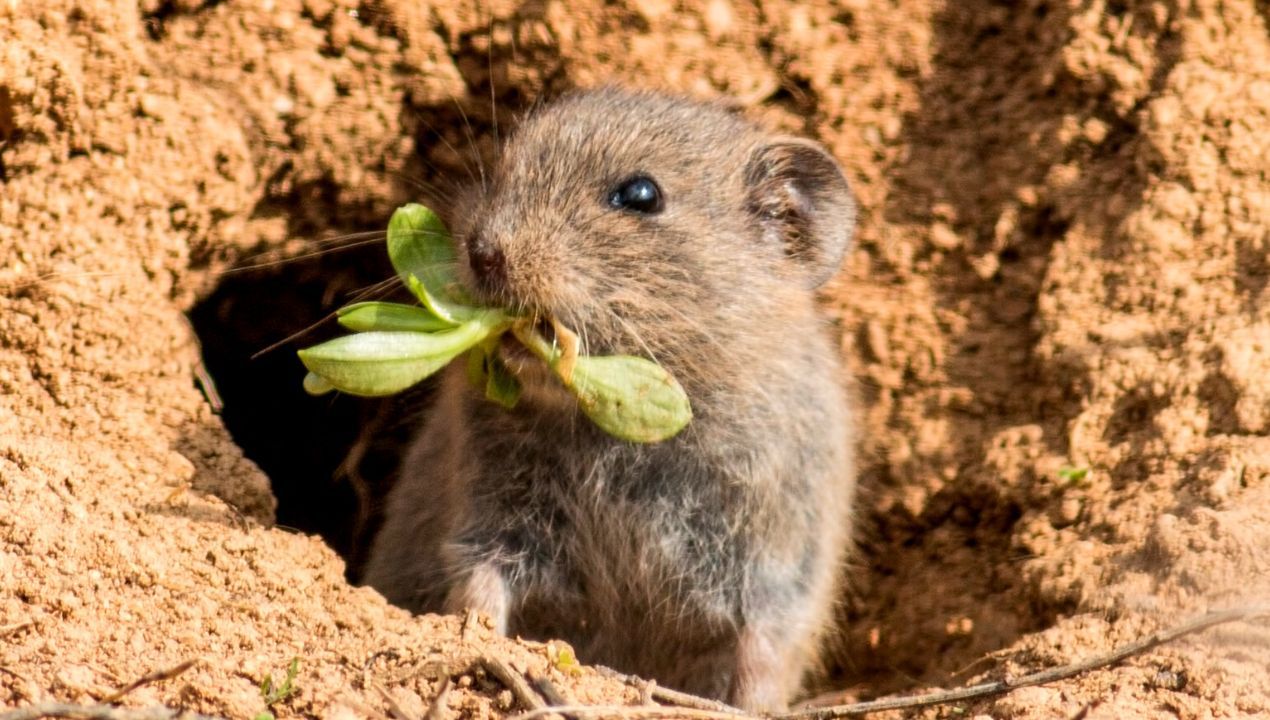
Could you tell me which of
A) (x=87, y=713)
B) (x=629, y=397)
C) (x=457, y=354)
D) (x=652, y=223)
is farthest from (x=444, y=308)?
(x=87, y=713)

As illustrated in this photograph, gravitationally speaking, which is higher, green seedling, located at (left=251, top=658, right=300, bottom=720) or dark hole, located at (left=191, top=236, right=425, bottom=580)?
green seedling, located at (left=251, top=658, right=300, bottom=720)

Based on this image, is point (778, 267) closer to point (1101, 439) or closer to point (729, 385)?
point (729, 385)

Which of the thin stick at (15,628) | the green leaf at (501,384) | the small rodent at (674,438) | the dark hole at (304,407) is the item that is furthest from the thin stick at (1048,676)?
the dark hole at (304,407)

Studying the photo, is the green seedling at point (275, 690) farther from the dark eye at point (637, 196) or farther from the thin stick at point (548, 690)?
the dark eye at point (637, 196)

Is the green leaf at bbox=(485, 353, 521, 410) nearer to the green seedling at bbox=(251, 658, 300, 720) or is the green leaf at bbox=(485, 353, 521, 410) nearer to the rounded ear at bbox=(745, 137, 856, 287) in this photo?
the rounded ear at bbox=(745, 137, 856, 287)

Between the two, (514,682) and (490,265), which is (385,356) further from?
(514,682)

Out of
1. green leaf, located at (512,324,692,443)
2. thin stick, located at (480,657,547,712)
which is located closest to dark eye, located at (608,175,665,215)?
green leaf, located at (512,324,692,443)
